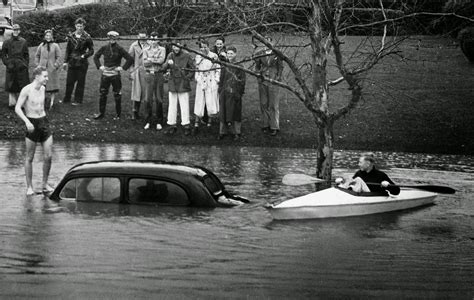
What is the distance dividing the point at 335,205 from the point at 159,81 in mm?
12777

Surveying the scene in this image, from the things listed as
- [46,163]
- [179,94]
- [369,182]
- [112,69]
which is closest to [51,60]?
[112,69]

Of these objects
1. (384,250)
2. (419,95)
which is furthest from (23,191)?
(419,95)

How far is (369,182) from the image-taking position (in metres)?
18.0

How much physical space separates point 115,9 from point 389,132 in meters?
15.5

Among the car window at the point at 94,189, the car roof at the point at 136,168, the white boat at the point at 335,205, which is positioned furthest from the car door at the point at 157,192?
the white boat at the point at 335,205

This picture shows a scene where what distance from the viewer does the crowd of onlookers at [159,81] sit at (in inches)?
1080

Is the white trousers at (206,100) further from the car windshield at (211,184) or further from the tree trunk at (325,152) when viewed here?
the car windshield at (211,184)

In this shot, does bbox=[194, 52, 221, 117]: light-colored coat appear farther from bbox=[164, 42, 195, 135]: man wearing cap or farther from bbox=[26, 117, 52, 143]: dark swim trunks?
bbox=[26, 117, 52, 143]: dark swim trunks

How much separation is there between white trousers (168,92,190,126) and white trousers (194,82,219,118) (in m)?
0.32

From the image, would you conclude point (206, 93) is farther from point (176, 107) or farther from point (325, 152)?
point (325, 152)

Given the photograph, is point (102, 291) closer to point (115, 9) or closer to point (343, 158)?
point (343, 158)

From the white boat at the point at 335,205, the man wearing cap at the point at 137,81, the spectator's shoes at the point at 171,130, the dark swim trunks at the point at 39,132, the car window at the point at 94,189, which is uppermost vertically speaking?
the man wearing cap at the point at 137,81

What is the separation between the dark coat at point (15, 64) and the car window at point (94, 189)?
44.3 feet

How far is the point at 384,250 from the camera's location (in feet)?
47.9
